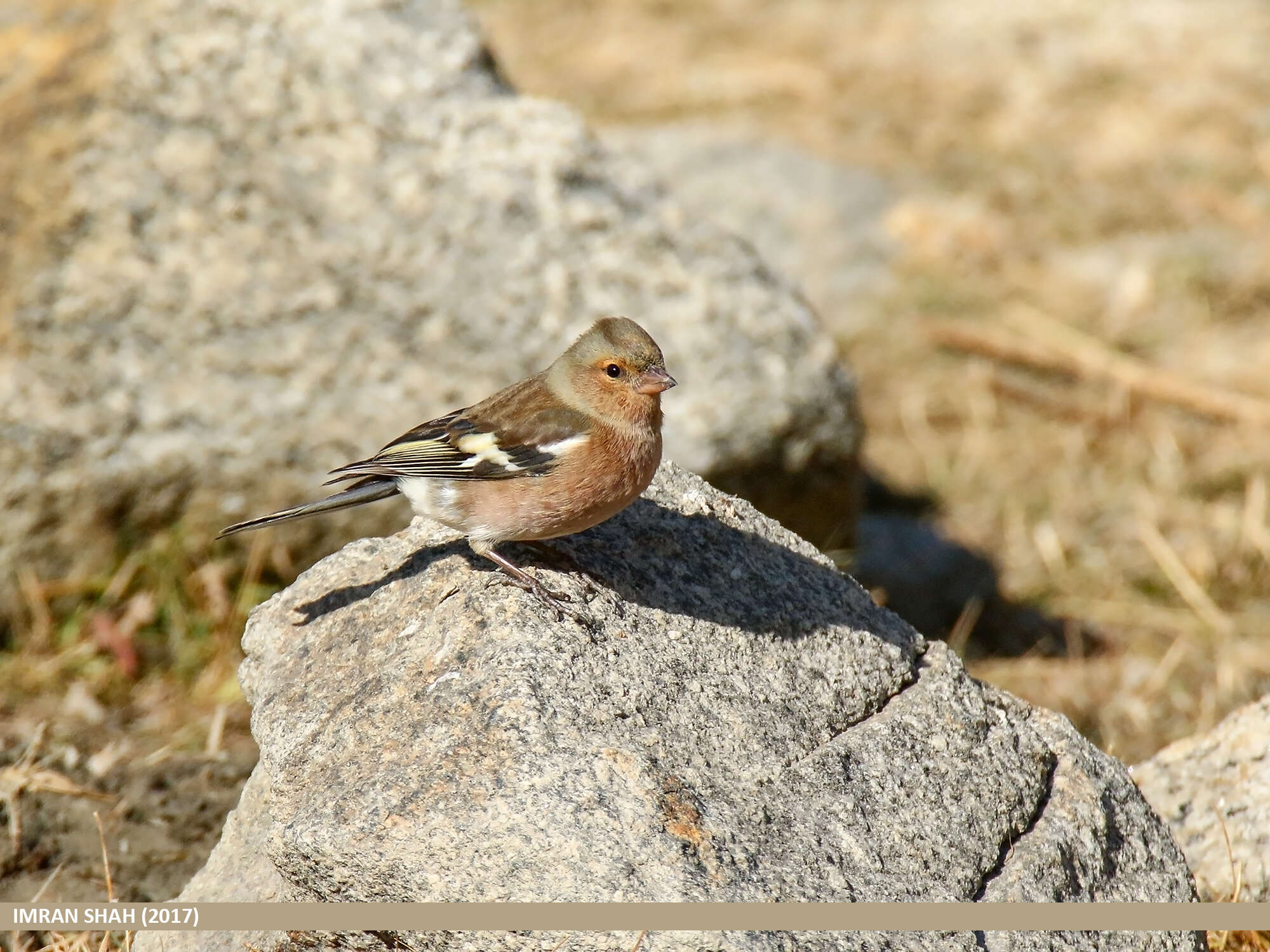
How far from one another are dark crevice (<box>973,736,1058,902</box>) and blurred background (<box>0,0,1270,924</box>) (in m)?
2.14

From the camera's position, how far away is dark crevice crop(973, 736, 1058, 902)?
3266mm

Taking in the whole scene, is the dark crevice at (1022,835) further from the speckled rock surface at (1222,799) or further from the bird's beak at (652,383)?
the bird's beak at (652,383)

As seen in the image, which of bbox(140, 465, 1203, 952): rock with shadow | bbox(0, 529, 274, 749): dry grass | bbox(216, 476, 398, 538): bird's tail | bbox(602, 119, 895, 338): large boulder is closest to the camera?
bbox(140, 465, 1203, 952): rock with shadow

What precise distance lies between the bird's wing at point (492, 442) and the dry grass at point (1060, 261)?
306cm

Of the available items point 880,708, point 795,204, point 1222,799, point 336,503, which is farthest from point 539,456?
point 795,204

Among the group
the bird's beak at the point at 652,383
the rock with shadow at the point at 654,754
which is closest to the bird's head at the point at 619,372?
the bird's beak at the point at 652,383

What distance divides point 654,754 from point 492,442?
131 cm

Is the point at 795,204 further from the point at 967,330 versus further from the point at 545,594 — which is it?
the point at 545,594

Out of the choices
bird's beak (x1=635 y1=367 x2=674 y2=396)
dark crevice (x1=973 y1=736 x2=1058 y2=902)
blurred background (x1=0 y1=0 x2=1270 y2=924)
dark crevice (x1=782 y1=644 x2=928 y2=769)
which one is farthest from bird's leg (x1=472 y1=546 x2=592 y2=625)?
blurred background (x1=0 y1=0 x2=1270 y2=924)

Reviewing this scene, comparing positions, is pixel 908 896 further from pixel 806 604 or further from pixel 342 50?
pixel 342 50

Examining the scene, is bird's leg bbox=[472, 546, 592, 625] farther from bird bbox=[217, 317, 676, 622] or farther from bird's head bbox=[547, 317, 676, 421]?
bird's head bbox=[547, 317, 676, 421]

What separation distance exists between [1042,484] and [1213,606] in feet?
4.98

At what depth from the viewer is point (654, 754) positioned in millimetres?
3141

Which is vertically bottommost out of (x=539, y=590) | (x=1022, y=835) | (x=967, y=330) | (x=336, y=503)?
(x=967, y=330)
